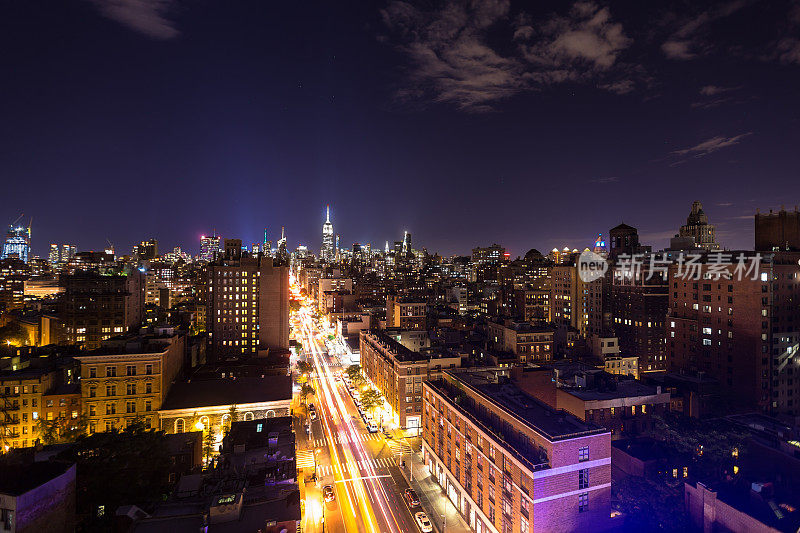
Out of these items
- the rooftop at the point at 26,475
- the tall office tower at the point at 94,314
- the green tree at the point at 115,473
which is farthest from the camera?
the tall office tower at the point at 94,314

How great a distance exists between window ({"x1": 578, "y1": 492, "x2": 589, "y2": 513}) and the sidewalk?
42.5ft

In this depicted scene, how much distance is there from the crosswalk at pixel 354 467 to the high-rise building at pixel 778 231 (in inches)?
3551

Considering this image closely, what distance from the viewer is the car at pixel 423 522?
39450 millimetres

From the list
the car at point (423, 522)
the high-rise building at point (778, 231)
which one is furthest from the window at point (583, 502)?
the high-rise building at point (778, 231)

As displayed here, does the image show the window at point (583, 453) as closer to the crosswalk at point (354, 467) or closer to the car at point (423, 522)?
the car at point (423, 522)

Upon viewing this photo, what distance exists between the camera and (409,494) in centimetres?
4522

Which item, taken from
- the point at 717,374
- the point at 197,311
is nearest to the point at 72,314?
the point at 197,311

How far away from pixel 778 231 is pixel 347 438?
9902 cm

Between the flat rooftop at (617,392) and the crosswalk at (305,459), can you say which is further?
the flat rooftop at (617,392)

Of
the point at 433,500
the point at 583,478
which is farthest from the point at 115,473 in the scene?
the point at 583,478

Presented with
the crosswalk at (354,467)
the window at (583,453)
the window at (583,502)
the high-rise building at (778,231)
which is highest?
the high-rise building at (778,231)

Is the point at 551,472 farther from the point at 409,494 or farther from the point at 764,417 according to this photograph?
the point at 764,417

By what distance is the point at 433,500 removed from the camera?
150 feet

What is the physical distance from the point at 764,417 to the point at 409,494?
5539 cm
